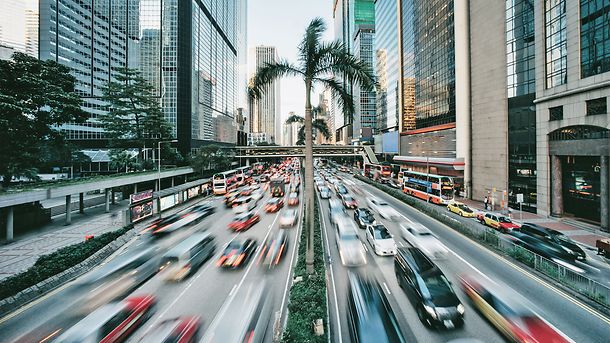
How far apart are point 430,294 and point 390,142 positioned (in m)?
71.6

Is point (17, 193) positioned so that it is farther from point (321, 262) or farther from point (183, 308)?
point (321, 262)

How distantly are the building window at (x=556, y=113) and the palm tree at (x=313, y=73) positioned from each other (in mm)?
27104

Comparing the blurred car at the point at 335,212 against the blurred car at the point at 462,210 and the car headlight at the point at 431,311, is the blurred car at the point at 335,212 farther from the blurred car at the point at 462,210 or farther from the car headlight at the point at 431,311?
the car headlight at the point at 431,311

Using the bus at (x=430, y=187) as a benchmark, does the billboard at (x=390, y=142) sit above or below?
above

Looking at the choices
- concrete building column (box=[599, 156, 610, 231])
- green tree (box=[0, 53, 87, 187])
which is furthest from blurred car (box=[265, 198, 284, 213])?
concrete building column (box=[599, 156, 610, 231])

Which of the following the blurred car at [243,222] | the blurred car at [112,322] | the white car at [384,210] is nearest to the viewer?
the blurred car at [112,322]

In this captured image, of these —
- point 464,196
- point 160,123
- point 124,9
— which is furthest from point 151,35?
point 464,196

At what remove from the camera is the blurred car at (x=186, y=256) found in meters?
15.0

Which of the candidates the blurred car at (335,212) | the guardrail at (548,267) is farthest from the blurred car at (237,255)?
the guardrail at (548,267)

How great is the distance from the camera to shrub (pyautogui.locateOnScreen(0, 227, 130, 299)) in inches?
468

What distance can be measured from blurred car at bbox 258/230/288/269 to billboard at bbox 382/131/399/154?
198ft

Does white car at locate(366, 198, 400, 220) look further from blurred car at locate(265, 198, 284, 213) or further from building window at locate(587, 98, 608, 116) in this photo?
building window at locate(587, 98, 608, 116)

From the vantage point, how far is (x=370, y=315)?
10.4 meters

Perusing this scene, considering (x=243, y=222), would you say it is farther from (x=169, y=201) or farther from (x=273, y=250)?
(x=169, y=201)
